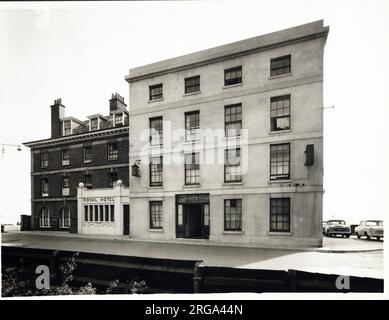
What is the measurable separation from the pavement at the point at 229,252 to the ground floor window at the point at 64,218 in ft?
1.48

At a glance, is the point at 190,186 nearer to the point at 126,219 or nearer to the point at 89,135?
the point at 126,219

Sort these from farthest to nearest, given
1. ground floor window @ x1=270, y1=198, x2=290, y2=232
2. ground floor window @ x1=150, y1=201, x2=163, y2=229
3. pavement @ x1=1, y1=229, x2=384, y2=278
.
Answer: ground floor window @ x1=150, y1=201, x2=163, y2=229 → ground floor window @ x1=270, y1=198, x2=290, y2=232 → pavement @ x1=1, y1=229, x2=384, y2=278

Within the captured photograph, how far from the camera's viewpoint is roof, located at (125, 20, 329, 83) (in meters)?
8.40

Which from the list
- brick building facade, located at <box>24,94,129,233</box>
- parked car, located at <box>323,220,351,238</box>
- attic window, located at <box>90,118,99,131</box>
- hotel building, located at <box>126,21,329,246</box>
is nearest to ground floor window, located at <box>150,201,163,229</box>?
hotel building, located at <box>126,21,329,246</box>

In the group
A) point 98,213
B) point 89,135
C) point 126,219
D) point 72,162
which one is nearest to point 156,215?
point 126,219

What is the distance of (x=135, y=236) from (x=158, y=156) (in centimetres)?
384

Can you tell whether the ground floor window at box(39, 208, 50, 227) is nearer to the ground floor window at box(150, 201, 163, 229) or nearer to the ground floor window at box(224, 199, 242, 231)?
the ground floor window at box(150, 201, 163, 229)

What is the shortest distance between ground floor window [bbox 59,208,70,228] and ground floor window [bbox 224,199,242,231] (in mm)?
6931

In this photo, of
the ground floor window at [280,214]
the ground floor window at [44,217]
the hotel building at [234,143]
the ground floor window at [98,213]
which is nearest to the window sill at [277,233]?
the hotel building at [234,143]

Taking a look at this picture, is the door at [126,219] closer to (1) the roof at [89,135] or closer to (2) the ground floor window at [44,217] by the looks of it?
(2) the ground floor window at [44,217]

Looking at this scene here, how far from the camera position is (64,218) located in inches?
399

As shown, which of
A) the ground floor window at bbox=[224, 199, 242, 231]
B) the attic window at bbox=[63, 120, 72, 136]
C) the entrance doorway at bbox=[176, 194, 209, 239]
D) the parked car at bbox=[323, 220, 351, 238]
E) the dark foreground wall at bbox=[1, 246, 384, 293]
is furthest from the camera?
the parked car at bbox=[323, 220, 351, 238]
